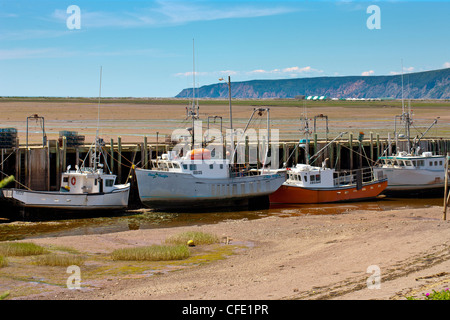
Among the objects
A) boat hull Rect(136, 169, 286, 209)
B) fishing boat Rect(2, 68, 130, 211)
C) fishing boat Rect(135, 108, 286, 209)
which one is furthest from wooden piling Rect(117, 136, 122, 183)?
boat hull Rect(136, 169, 286, 209)

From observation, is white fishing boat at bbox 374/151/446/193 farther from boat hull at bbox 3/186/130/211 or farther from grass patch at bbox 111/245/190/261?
grass patch at bbox 111/245/190/261

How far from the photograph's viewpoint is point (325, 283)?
1602 centimetres

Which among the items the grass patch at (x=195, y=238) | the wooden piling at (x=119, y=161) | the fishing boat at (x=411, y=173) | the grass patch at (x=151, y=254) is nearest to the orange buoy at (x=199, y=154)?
the wooden piling at (x=119, y=161)

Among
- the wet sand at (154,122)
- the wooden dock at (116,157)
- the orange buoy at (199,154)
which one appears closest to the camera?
Answer: the wooden dock at (116,157)

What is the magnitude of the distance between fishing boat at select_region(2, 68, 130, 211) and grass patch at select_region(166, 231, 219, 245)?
8357 mm

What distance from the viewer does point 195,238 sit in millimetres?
24062

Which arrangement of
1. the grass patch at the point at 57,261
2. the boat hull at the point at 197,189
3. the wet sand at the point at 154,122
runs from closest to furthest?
1. the grass patch at the point at 57,261
2. the boat hull at the point at 197,189
3. the wet sand at the point at 154,122

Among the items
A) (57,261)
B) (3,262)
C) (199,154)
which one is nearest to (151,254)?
(57,261)

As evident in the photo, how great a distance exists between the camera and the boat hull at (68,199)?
30.0 meters

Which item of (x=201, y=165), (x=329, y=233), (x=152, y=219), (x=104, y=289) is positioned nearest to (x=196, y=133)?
(x=201, y=165)

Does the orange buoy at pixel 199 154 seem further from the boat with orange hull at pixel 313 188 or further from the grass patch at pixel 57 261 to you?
the grass patch at pixel 57 261

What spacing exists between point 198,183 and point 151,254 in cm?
1351

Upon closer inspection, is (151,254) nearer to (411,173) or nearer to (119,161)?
(119,161)
